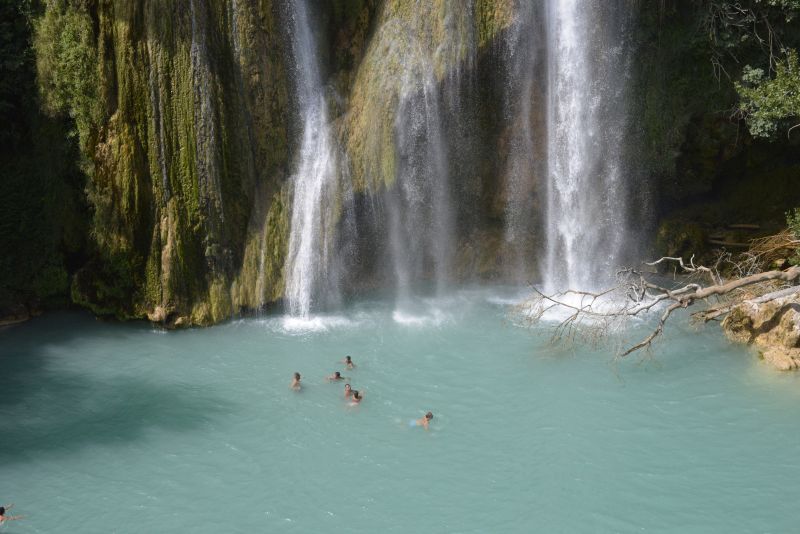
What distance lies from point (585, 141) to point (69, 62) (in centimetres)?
1253

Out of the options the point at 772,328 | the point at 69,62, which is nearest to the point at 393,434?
the point at 772,328

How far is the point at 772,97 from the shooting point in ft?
46.6

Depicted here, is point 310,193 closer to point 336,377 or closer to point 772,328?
point 336,377

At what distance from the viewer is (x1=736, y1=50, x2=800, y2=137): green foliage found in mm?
13905

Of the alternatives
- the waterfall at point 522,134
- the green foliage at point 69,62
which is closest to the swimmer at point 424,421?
the waterfall at point 522,134

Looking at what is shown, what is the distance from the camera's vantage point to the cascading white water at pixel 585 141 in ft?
56.3

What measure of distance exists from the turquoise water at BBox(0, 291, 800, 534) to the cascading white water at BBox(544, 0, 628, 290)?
3.60m

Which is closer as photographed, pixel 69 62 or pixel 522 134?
pixel 69 62

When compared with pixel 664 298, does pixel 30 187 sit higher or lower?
higher

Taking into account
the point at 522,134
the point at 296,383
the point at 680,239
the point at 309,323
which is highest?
the point at 522,134

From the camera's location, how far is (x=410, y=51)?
53.6 feet

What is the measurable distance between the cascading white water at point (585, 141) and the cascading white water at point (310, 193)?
19.3ft

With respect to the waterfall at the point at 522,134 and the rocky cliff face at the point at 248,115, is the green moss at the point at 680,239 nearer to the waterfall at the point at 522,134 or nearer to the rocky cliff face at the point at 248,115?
the rocky cliff face at the point at 248,115

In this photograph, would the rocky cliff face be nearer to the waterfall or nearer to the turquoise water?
the waterfall
